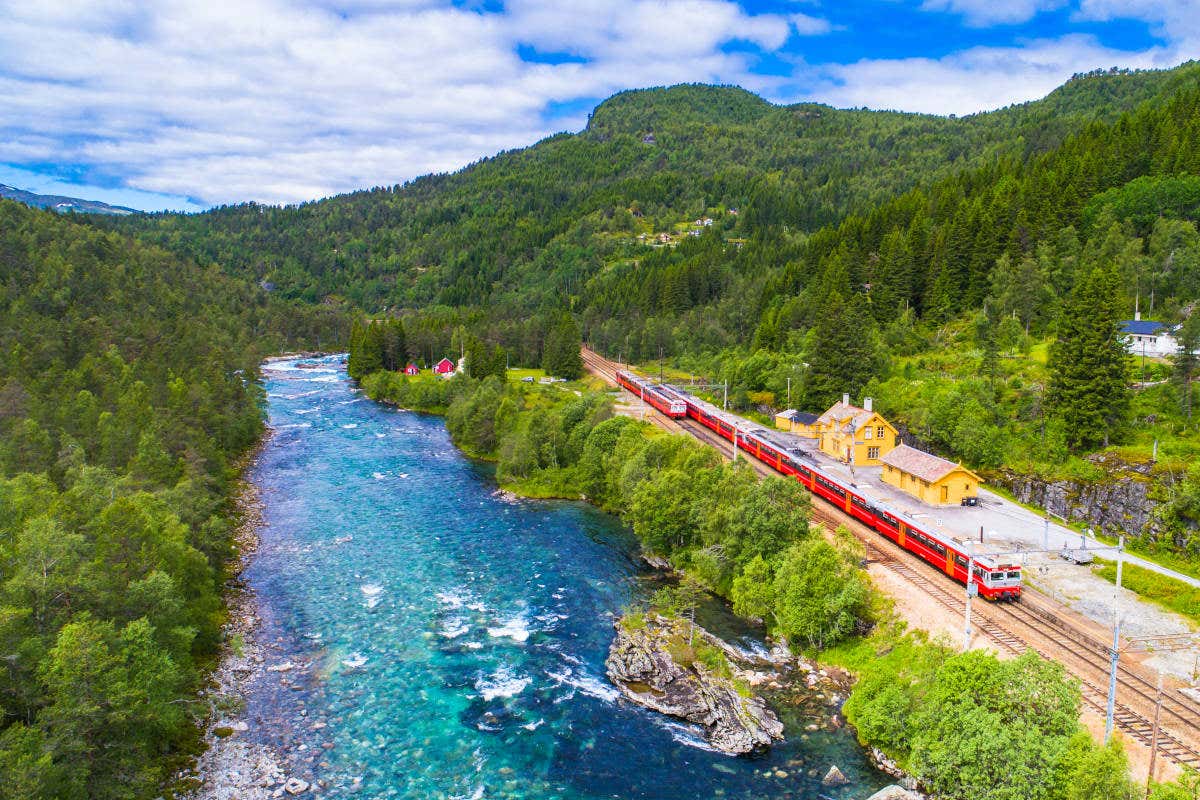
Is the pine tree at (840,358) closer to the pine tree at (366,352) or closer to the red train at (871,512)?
the red train at (871,512)

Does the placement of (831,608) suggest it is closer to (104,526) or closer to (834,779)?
(834,779)

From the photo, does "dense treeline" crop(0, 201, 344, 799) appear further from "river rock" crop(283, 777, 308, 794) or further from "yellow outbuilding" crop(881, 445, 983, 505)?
"yellow outbuilding" crop(881, 445, 983, 505)

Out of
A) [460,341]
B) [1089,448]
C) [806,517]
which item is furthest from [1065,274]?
[460,341]

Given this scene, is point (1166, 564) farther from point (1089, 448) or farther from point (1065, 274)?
point (1065, 274)

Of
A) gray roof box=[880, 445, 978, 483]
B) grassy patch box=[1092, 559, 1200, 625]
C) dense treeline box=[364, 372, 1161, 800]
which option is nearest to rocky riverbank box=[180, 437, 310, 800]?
dense treeline box=[364, 372, 1161, 800]

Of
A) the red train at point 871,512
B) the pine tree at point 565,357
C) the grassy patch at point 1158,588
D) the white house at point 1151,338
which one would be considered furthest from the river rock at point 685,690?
the pine tree at point 565,357

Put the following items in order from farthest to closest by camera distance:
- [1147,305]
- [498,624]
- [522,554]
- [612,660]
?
[1147,305], [522,554], [498,624], [612,660]

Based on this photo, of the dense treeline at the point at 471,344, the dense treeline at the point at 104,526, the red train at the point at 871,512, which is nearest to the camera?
the dense treeline at the point at 104,526
